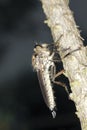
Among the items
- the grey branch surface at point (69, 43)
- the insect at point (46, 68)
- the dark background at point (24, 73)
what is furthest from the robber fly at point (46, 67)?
the dark background at point (24, 73)

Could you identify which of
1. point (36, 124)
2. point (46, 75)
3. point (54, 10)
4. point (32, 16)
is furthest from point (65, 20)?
point (32, 16)

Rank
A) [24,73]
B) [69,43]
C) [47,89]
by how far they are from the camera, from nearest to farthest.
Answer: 1. [69,43]
2. [47,89]
3. [24,73]

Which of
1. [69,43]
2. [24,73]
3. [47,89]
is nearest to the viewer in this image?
[69,43]

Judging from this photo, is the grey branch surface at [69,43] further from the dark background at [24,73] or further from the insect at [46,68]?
the dark background at [24,73]

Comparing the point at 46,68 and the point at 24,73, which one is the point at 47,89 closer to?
the point at 46,68

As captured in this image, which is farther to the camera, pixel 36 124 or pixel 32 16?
pixel 32 16

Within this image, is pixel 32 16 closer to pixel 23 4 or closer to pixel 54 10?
pixel 23 4

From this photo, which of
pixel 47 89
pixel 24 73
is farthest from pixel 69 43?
pixel 24 73

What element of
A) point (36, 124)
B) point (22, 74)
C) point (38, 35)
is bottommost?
point (36, 124)
